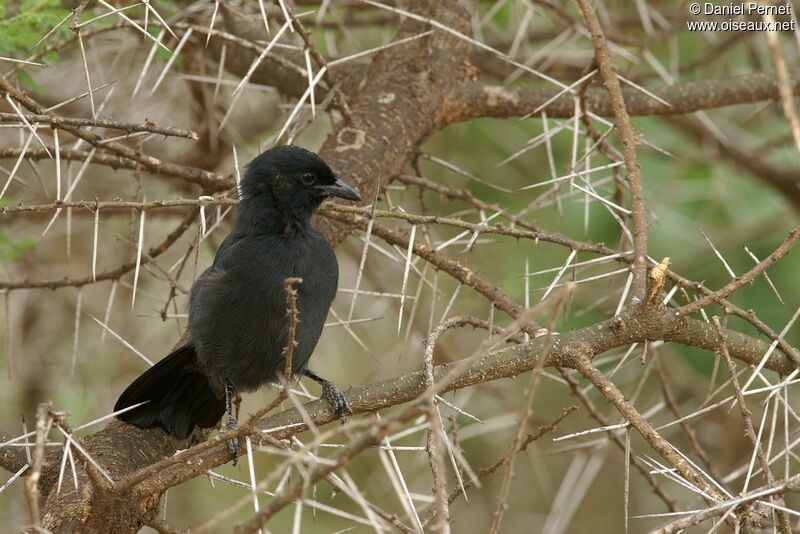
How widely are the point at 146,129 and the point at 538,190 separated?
184 inches

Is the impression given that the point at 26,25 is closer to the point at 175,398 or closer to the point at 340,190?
the point at 340,190

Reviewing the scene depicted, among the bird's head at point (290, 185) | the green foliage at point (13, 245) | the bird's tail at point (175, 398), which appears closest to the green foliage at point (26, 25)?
the green foliage at point (13, 245)

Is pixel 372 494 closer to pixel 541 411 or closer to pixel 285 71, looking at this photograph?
pixel 541 411

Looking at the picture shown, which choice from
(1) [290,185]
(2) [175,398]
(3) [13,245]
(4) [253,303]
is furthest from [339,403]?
(3) [13,245]

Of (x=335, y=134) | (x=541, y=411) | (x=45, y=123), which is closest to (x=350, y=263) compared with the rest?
(x=541, y=411)

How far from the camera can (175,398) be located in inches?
162

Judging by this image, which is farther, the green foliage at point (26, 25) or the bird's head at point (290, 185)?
the bird's head at point (290, 185)

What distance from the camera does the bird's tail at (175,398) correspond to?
3984 millimetres

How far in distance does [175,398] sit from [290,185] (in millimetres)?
1023

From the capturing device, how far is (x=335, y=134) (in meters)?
4.67

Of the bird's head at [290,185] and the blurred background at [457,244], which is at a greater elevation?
the bird's head at [290,185]

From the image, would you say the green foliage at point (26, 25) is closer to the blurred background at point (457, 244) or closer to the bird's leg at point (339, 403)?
the blurred background at point (457, 244)

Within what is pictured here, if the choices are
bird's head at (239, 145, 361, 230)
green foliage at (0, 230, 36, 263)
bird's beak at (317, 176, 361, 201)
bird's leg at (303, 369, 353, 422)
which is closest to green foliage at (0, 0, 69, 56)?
green foliage at (0, 230, 36, 263)

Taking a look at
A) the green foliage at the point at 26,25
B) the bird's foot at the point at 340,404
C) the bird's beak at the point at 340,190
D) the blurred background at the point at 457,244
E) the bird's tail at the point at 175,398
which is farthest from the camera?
the blurred background at the point at 457,244
